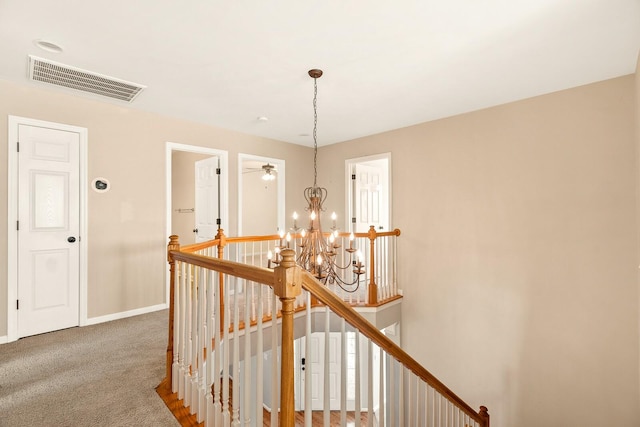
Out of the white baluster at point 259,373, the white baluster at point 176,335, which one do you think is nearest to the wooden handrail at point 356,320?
the white baluster at point 259,373

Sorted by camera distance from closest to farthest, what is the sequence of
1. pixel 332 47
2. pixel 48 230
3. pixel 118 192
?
pixel 332 47, pixel 48 230, pixel 118 192

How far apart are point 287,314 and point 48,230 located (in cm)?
332

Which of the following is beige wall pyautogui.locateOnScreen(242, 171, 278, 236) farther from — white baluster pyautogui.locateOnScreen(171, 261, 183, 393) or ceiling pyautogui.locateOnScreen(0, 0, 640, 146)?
white baluster pyautogui.locateOnScreen(171, 261, 183, 393)

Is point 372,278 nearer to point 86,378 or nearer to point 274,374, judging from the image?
point 274,374

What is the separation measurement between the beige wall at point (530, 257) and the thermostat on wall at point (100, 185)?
3845 millimetres

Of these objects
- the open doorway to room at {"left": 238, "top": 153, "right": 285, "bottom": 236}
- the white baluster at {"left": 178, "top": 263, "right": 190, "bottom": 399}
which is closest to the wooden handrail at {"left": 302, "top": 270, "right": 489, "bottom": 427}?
the white baluster at {"left": 178, "top": 263, "right": 190, "bottom": 399}

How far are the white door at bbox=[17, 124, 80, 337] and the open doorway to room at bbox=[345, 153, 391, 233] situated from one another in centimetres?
368

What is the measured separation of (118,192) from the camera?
3662 mm

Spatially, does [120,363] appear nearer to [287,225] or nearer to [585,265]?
[287,225]

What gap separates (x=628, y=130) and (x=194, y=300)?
4.02 meters

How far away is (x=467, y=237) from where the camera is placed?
401cm

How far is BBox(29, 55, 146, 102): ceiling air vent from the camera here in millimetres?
2717

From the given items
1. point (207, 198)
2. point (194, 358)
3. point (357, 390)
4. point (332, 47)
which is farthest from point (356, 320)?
point (207, 198)

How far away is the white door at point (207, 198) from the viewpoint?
472 cm
